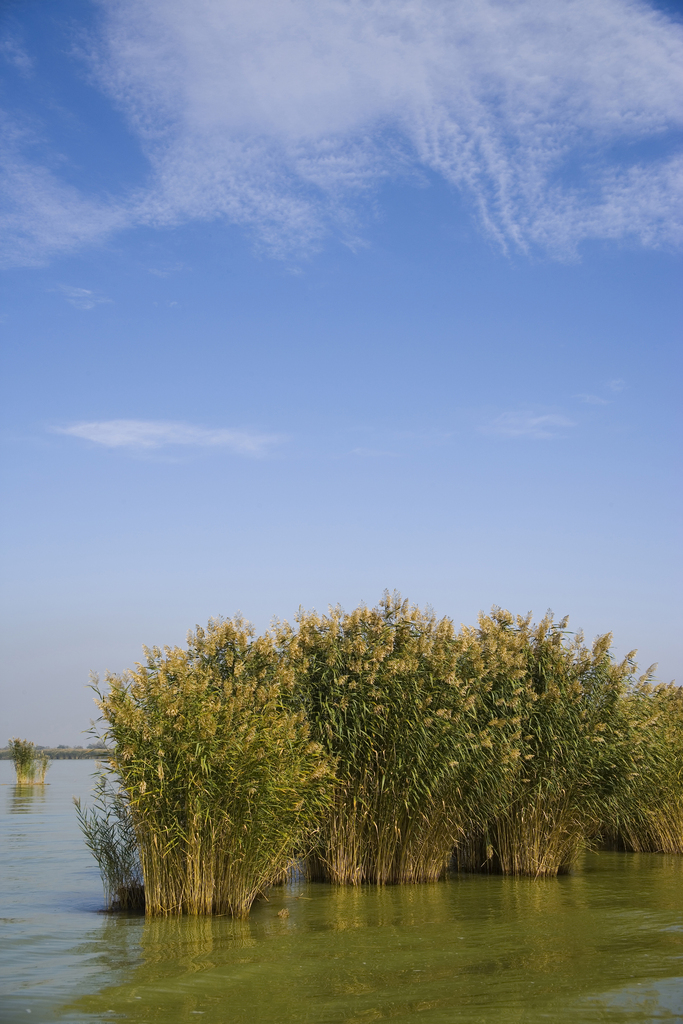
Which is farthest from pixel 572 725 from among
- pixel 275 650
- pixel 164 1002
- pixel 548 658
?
pixel 164 1002

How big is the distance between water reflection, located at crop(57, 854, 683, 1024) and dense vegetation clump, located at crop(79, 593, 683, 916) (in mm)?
764

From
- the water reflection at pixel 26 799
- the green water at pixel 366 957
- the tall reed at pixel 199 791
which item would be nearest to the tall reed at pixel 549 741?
the green water at pixel 366 957

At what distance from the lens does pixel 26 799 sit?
106 ft

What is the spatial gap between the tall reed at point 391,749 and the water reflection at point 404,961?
72cm

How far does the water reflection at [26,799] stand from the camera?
90.3 feet

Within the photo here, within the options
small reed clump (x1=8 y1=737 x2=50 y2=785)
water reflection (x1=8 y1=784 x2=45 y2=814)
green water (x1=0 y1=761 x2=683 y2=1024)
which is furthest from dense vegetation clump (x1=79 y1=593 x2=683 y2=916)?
small reed clump (x1=8 y1=737 x2=50 y2=785)

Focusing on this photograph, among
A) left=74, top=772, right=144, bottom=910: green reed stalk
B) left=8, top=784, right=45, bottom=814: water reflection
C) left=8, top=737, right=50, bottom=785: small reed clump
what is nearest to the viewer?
left=74, top=772, right=144, bottom=910: green reed stalk

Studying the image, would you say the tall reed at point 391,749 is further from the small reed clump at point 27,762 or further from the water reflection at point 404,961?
the small reed clump at point 27,762

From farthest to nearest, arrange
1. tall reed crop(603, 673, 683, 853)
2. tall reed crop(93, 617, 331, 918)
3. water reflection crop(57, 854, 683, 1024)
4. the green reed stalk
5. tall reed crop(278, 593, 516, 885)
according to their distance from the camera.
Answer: tall reed crop(603, 673, 683, 853)
tall reed crop(278, 593, 516, 885)
the green reed stalk
tall reed crop(93, 617, 331, 918)
water reflection crop(57, 854, 683, 1024)

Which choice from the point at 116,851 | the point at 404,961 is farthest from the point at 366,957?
the point at 116,851

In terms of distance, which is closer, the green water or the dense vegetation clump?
the green water

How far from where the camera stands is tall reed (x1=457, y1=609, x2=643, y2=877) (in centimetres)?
1379

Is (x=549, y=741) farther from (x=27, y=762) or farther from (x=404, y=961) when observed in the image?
(x=27, y=762)

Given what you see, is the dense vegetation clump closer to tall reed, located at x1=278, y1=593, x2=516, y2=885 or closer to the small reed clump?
tall reed, located at x1=278, y1=593, x2=516, y2=885
